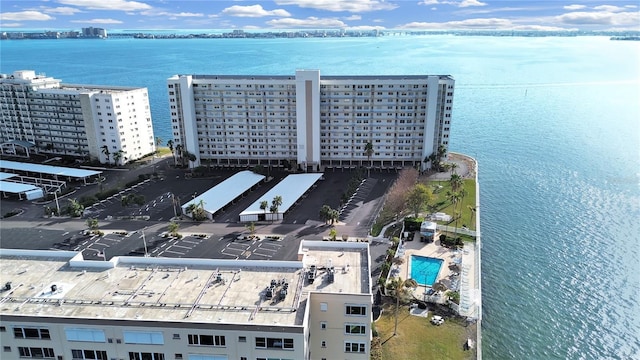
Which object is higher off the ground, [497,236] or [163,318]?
[163,318]

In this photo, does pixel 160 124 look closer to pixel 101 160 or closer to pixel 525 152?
pixel 101 160

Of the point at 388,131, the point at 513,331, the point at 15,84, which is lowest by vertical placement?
the point at 513,331

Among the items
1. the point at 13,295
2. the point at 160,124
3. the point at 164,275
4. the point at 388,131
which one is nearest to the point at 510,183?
the point at 388,131

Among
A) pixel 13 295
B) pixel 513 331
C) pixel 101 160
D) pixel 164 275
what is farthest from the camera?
pixel 101 160

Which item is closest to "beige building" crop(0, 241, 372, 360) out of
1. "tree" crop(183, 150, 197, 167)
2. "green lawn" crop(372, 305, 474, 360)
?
"green lawn" crop(372, 305, 474, 360)

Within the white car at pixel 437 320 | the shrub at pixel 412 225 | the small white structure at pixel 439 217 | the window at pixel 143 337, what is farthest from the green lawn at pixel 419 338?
the small white structure at pixel 439 217

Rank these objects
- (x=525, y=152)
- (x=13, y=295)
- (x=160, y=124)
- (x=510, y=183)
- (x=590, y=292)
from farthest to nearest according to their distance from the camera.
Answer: (x=160, y=124), (x=525, y=152), (x=510, y=183), (x=590, y=292), (x=13, y=295)

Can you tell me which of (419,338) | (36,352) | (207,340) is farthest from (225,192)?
(207,340)

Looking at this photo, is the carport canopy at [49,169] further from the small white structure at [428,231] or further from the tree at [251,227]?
the small white structure at [428,231]
